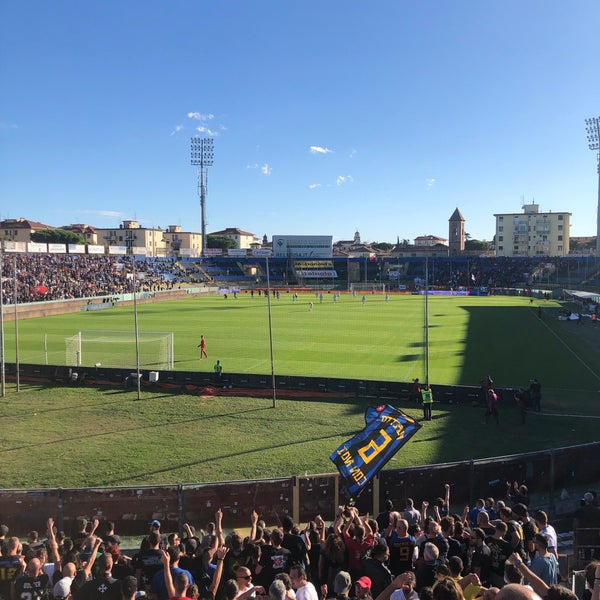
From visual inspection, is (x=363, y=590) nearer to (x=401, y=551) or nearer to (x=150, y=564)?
(x=401, y=551)

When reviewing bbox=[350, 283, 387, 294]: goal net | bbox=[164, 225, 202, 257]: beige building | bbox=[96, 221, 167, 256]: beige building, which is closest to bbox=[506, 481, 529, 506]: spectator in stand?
bbox=[350, 283, 387, 294]: goal net

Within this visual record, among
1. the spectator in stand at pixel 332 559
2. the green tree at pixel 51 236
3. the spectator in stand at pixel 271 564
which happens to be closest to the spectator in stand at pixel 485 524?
the spectator in stand at pixel 332 559

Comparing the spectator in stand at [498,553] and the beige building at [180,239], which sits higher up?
the beige building at [180,239]

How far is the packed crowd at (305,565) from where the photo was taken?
5.32 m

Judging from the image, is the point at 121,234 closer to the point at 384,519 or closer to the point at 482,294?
the point at 482,294

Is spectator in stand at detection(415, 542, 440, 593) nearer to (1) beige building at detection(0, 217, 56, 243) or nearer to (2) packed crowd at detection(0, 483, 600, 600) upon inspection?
(2) packed crowd at detection(0, 483, 600, 600)

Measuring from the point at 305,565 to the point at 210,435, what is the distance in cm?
1073

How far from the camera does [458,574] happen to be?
546 centimetres

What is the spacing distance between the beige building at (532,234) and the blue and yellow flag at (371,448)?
444 ft

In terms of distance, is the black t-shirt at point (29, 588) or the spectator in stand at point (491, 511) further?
the spectator in stand at point (491, 511)

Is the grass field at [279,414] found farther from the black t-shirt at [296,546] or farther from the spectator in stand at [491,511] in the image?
the black t-shirt at [296,546]

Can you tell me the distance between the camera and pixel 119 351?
102 feet

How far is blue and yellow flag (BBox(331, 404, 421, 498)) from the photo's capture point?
9.84 m

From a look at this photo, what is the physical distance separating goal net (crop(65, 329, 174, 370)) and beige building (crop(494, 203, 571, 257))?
4747 inches
